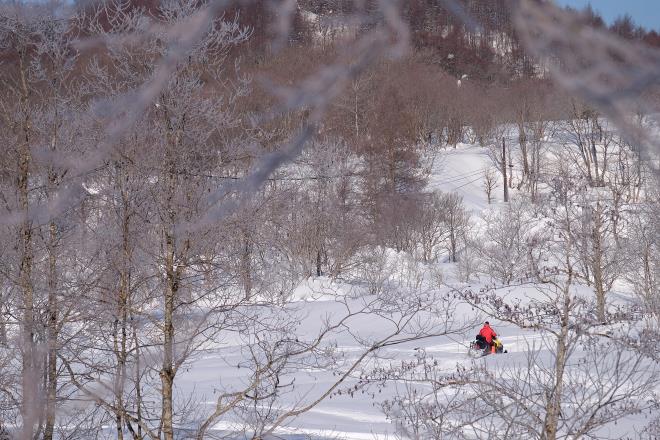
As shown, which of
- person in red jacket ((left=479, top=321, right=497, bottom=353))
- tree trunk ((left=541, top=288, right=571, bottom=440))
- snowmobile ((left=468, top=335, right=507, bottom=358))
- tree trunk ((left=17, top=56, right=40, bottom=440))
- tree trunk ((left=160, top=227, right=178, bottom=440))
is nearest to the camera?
tree trunk ((left=541, top=288, right=571, bottom=440))

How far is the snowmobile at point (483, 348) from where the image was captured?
9.70 meters

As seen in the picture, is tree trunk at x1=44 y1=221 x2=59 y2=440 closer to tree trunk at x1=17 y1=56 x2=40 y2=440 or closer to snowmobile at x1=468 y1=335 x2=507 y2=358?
tree trunk at x1=17 y1=56 x2=40 y2=440

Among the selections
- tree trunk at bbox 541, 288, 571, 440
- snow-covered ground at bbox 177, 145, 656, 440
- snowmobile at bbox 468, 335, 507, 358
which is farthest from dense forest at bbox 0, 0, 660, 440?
snowmobile at bbox 468, 335, 507, 358

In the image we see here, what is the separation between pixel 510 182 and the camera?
18.1 m

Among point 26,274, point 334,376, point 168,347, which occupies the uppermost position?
point 26,274

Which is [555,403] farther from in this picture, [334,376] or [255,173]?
[334,376]

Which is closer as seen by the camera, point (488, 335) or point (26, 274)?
point (26, 274)

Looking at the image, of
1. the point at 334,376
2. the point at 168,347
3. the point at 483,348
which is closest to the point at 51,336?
the point at 168,347

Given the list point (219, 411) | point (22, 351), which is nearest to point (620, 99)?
point (219, 411)

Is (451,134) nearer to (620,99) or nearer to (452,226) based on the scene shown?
(620,99)

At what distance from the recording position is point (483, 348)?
994 centimetres

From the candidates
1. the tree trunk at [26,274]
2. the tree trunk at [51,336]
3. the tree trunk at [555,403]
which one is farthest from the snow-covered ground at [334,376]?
the tree trunk at [26,274]

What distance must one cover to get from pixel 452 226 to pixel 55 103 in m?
15.6

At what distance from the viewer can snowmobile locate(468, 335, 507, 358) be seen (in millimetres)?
9695
